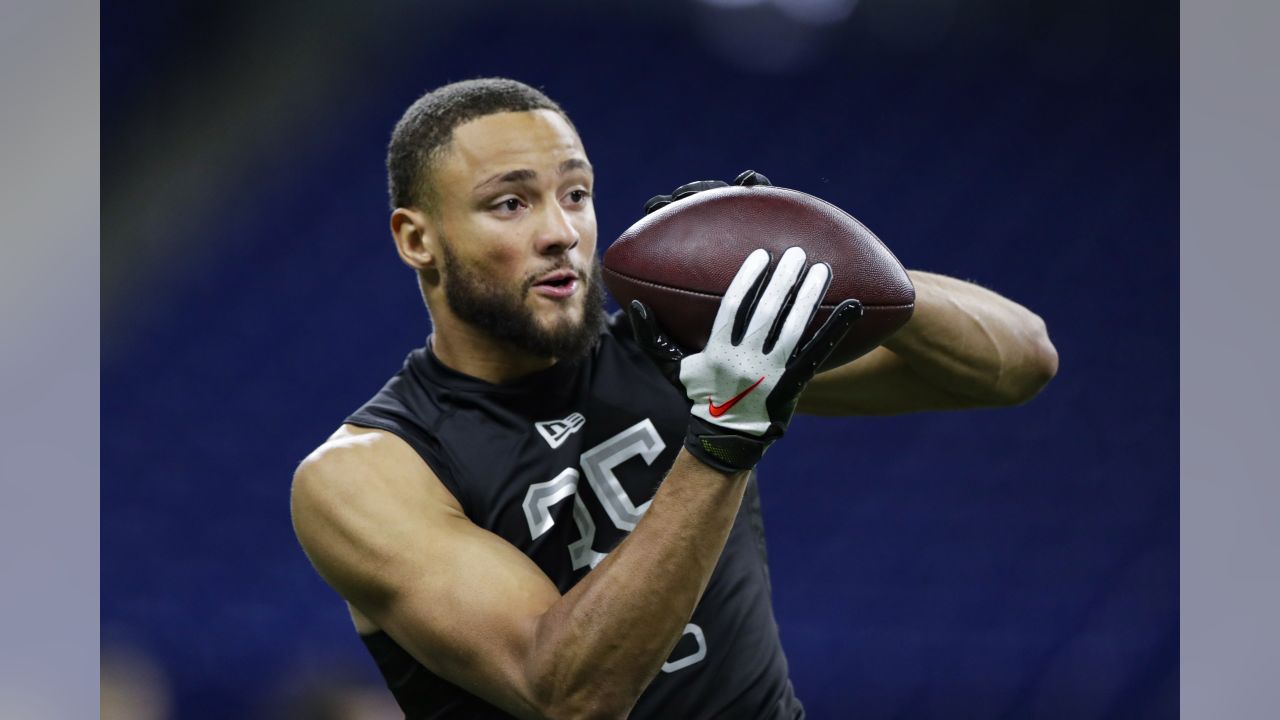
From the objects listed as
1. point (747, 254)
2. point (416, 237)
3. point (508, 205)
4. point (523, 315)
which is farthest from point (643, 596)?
point (416, 237)

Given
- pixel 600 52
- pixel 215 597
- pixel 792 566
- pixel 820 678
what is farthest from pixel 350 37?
pixel 820 678

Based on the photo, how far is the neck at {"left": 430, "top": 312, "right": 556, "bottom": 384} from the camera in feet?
5.11

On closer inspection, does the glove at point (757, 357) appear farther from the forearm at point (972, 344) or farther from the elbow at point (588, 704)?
the forearm at point (972, 344)

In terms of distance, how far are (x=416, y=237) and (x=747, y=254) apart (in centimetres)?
56

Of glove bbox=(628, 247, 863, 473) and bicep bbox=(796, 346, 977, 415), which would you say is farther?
bicep bbox=(796, 346, 977, 415)

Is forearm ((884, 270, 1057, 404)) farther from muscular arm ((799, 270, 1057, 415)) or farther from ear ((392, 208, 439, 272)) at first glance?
ear ((392, 208, 439, 272))

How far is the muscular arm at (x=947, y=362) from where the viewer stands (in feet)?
5.17

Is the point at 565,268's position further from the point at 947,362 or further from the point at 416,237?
the point at 947,362

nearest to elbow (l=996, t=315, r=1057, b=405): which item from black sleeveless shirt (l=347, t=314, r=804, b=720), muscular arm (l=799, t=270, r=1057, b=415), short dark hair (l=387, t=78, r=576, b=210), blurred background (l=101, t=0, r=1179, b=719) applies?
muscular arm (l=799, t=270, r=1057, b=415)

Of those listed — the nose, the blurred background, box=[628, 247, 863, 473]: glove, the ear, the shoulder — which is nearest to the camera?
box=[628, 247, 863, 473]: glove

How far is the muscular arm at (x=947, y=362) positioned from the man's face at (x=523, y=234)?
38 centimetres

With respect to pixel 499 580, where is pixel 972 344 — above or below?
above

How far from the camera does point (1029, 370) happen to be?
166 centimetres

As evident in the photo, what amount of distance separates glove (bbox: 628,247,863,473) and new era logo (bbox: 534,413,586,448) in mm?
381
